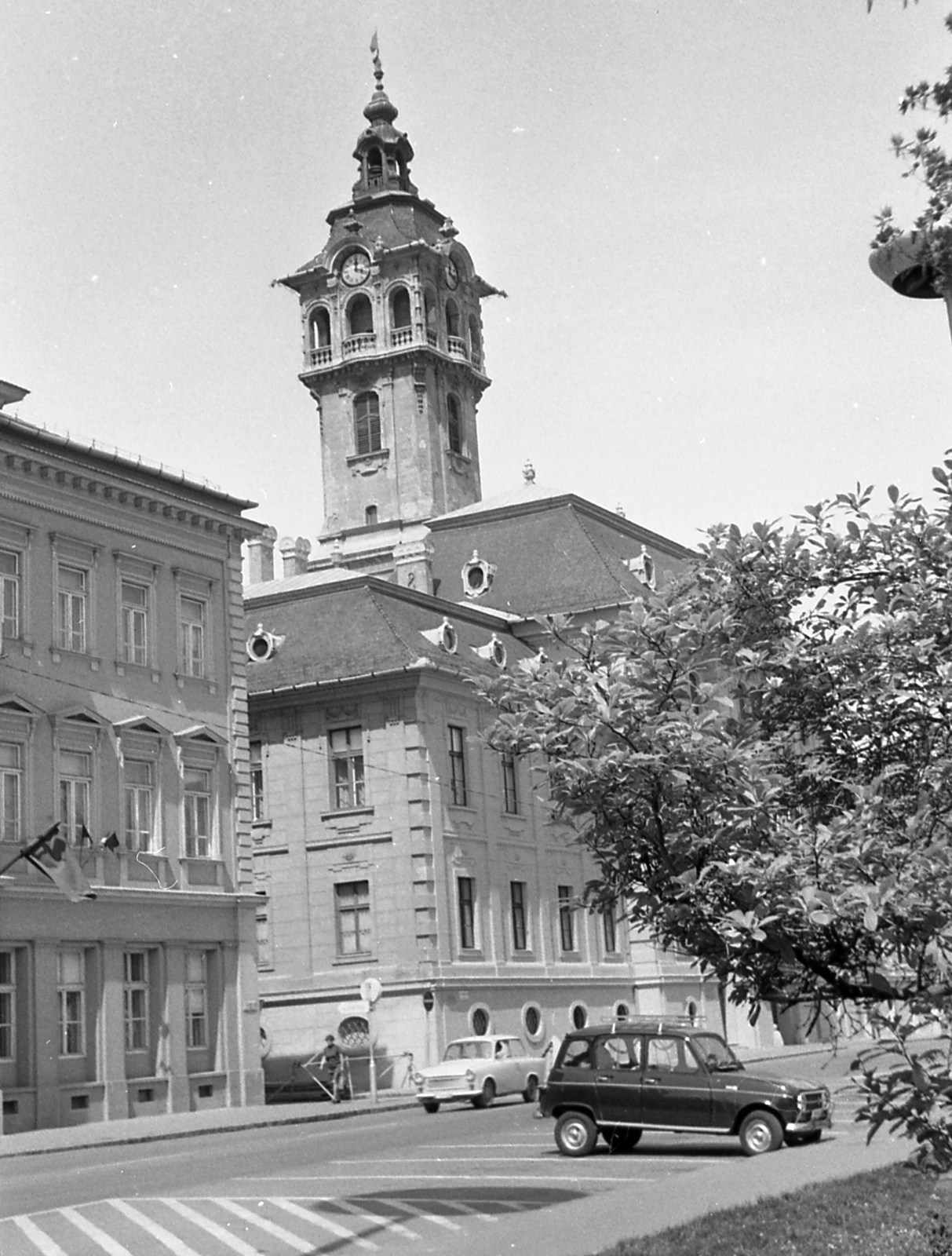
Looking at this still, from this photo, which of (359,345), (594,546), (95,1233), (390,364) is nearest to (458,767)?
(594,546)

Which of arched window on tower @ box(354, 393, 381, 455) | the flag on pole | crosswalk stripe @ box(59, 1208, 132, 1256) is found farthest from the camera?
arched window on tower @ box(354, 393, 381, 455)

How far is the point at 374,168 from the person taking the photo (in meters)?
87.6

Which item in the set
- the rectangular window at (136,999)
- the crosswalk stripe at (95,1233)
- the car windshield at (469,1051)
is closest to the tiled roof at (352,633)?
the car windshield at (469,1051)

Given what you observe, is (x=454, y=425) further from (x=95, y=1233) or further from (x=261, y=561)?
(x=95, y=1233)

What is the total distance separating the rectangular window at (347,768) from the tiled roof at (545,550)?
9.99 meters

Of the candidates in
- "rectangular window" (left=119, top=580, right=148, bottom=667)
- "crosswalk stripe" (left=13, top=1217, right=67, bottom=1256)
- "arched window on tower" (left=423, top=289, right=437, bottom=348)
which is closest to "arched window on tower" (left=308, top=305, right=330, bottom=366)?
"arched window on tower" (left=423, top=289, right=437, bottom=348)

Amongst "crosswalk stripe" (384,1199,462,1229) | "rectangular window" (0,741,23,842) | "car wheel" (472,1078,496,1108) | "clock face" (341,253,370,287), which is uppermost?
"clock face" (341,253,370,287)

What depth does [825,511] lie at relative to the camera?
31.8 feet

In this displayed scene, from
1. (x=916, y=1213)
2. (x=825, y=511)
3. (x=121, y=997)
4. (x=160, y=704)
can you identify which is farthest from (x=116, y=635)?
(x=825, y=511)

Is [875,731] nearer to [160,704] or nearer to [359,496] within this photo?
[160,704]

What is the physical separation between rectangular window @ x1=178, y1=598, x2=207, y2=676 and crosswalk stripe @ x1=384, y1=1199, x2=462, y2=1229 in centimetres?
2468

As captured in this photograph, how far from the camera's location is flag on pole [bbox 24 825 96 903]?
33.7 metres

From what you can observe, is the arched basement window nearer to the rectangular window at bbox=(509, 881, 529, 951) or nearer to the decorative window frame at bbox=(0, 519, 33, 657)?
the rectangular window at bbox=(509, 881, 529, 951)

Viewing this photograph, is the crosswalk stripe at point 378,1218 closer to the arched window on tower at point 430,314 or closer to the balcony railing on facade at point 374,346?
the balcony railing on facade at point 374,346
